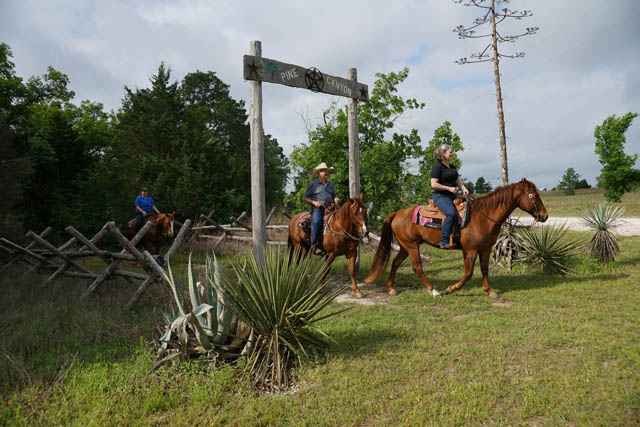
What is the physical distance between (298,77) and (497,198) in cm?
455

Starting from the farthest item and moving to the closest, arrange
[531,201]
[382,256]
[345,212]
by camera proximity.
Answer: [382,256]
[345,212]
[531,201]

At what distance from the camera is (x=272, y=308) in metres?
3.79

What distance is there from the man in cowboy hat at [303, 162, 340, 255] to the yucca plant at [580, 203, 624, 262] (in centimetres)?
597

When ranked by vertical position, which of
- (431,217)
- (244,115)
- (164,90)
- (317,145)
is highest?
(244,115)

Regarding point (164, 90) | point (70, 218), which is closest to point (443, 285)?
point (70, 218)

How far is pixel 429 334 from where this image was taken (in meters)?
4.70

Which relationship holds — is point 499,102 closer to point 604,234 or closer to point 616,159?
point 604,234

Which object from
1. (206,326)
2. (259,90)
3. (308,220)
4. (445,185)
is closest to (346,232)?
(308,220)

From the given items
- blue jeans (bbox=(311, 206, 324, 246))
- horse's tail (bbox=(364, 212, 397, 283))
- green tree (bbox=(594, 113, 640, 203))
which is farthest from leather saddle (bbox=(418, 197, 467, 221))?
green tree (bbox=(594, 113, 640, 203))

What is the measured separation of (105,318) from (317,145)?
361 inches

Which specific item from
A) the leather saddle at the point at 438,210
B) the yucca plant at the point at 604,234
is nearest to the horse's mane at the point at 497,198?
the leather saddle at the point at 438,210

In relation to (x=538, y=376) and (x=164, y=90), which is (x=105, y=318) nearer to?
(x=538, y=376)

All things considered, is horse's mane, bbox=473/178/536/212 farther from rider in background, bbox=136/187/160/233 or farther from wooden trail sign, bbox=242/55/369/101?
rider in background, bbox=136/187/160/233

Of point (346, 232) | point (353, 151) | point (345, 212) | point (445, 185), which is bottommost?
point (346, 232)
